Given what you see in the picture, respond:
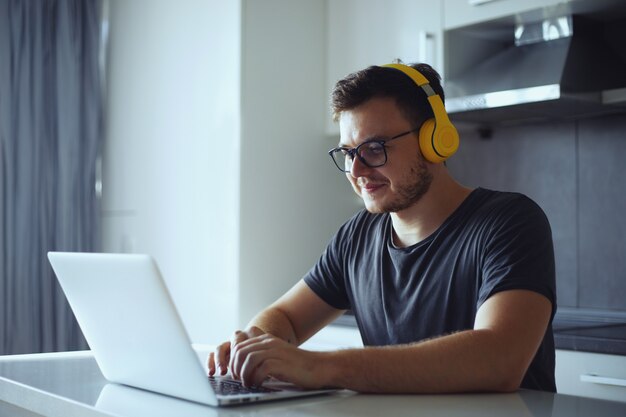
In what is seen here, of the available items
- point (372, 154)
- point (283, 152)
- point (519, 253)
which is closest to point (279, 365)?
point (519, 253)

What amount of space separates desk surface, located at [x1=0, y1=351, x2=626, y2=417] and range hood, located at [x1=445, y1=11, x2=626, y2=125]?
156cm

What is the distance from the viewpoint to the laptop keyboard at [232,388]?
1.28m

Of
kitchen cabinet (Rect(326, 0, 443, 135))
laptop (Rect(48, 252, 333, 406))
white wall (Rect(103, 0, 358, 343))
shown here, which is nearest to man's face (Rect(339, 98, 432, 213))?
laptop (Rect(48, 252, 333, 406))

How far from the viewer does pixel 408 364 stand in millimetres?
1329

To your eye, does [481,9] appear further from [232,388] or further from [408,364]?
[232,388]

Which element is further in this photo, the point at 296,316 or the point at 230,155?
the point at 230,155

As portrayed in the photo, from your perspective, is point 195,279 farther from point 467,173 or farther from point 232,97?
point 467,173

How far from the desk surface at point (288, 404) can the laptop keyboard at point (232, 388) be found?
0.06 meters

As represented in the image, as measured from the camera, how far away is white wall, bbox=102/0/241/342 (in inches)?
128

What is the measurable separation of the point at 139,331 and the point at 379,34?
7.17ft

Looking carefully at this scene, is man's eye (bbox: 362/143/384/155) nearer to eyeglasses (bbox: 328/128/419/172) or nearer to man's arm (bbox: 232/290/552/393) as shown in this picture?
eyeglasses (bbox: 328/128/419/172)

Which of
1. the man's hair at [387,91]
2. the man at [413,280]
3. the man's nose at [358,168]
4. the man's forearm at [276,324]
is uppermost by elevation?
the man's hair at [387,91]

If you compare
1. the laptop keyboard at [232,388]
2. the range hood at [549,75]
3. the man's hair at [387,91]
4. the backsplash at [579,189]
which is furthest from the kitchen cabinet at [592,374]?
the laptop keyboard at [232,388]

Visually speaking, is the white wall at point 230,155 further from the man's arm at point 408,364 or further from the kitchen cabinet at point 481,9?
the man's arm at point 408,364
